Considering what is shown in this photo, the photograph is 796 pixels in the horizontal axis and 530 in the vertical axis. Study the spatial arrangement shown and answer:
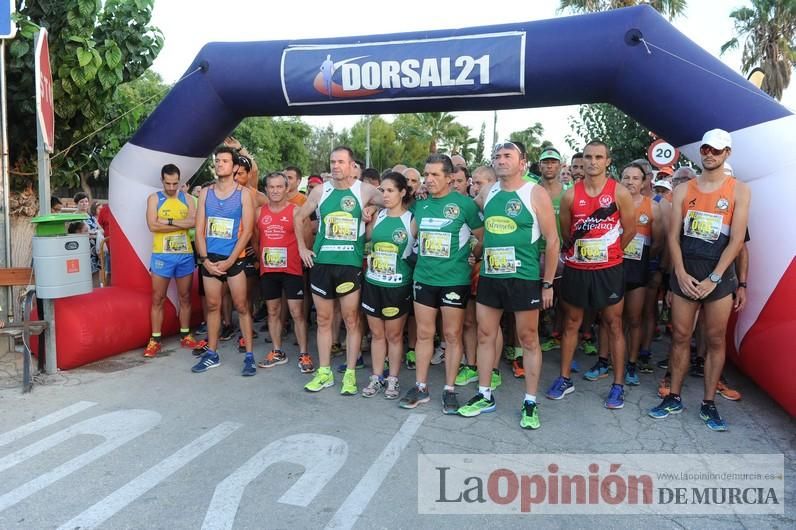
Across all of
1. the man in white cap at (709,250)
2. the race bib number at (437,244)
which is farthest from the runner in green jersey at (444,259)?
the man in white cap at (709,250)

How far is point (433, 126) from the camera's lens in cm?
4881

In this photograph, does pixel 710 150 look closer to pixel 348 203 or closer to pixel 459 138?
pixel 348 203

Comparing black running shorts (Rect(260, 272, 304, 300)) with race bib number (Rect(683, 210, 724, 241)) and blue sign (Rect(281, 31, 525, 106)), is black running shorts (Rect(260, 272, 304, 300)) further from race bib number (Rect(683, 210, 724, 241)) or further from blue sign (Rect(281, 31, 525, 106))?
race bib number (Rect(683, 210, 724, 241))

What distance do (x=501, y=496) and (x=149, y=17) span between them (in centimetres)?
612

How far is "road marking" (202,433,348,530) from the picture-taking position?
120 inches

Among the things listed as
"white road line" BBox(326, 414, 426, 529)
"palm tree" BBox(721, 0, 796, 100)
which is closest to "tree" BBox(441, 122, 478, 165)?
"palm tree" BBox(721, 0, 796, 100)

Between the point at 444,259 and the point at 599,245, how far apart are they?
1230 mm

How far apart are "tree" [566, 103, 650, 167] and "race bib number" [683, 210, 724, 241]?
7897mm

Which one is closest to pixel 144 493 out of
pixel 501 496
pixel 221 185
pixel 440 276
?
pixel 501 496

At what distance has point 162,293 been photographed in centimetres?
604

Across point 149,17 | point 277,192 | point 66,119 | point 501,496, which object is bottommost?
point 501,496

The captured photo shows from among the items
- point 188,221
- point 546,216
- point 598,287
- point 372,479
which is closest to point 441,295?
point 546,216

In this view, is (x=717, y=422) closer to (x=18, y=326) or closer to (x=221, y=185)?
(x=221, y=185)

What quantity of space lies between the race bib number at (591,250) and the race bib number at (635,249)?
2.15 ft
